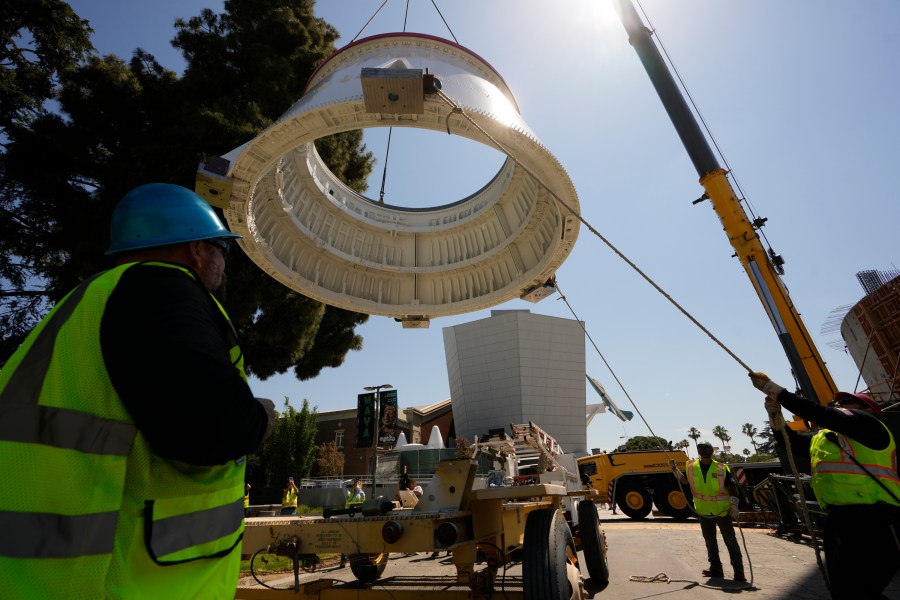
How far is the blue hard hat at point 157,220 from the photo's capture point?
65.3 inches

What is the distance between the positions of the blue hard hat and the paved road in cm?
579

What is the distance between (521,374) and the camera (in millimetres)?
53281

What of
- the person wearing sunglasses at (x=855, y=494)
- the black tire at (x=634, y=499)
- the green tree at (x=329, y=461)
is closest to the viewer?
the person wearing sunglasses at (x=855, y=494)

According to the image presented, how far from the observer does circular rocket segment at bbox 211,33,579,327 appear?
22.1 ft

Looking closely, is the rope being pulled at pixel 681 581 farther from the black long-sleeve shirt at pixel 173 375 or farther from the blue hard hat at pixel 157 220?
the blue hard hat at pixel 157 220

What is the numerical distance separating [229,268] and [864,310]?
26.1m

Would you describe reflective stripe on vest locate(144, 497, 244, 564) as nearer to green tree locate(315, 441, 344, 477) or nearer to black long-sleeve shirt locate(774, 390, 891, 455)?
black long-sleeve shirt locate(774, 390, 891, 455)

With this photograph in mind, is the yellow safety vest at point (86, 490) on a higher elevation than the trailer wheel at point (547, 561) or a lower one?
higher

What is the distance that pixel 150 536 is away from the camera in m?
1.17

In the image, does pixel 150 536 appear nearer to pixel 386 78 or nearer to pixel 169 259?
pixel 169 259

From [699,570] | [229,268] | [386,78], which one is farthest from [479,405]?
[386,78]

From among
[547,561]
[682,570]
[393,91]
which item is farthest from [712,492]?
[393,91]

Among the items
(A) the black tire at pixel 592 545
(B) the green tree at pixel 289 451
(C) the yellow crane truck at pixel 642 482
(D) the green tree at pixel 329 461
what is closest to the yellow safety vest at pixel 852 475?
(A) the black tire at pixel 592 545

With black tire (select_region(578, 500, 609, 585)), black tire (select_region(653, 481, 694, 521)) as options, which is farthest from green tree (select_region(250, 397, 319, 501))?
black tire (select_region(578, 500, 609, 585))
